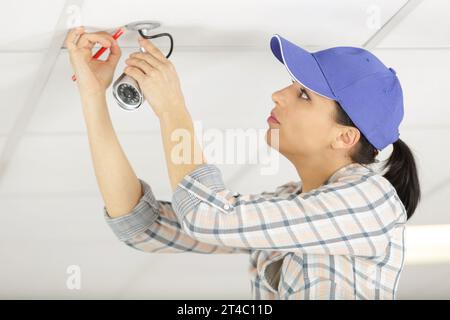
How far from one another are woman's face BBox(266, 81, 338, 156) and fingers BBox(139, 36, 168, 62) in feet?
0.92

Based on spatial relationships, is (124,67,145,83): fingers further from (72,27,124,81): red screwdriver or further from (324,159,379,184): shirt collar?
(324,159,379,184): shirt collar

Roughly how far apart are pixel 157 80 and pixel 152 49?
0.31ft

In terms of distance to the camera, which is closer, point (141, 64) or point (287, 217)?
point (287, 217)

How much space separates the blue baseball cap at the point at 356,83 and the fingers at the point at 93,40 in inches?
15.2

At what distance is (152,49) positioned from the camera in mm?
1760

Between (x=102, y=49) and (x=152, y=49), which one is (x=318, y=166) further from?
(x=102, y=49)

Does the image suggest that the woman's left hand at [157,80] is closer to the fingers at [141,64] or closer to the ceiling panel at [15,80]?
the fingers at [141,64]

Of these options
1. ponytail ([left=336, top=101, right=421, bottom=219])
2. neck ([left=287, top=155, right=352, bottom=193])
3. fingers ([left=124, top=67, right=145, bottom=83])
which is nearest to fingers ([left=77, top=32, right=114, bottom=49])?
fingers ([left=124, top=67, right=145, bottom=83])

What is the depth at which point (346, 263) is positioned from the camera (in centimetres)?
170

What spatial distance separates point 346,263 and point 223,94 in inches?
30.8

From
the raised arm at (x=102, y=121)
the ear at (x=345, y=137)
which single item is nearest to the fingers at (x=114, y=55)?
the raised arm at (x=102, y=121)

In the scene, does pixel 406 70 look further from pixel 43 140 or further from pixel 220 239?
pixel 43 140

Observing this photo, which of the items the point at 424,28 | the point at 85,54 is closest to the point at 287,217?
the point at 85,54

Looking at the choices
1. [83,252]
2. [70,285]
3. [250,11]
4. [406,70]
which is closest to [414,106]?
[406,70]
